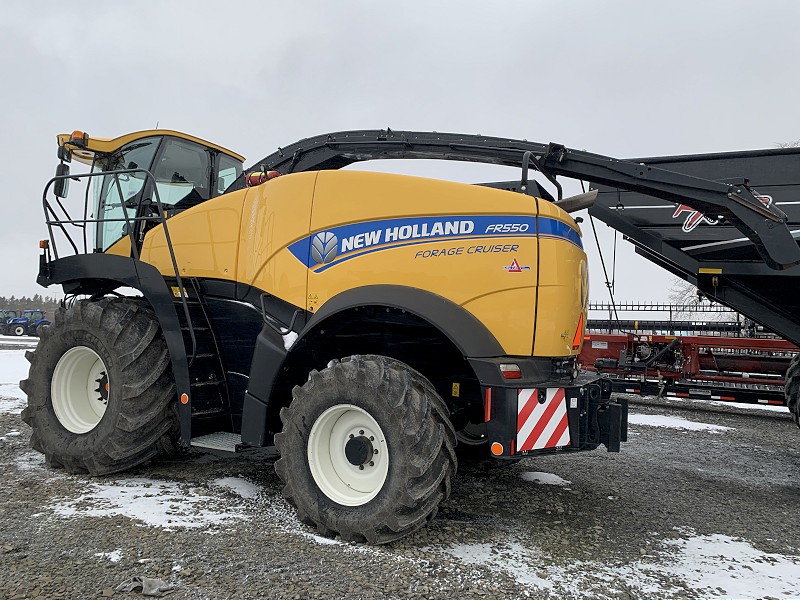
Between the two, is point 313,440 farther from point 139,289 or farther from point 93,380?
point 93,380

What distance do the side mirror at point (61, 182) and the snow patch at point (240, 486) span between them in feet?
9.48

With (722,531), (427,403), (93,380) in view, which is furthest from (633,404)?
(93,380)

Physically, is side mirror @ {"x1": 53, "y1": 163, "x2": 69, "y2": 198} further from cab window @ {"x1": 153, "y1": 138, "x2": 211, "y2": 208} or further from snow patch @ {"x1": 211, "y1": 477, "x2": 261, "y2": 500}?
snow patch @ {"x1": 211, "y1": 477, "x2": 261, "y2": 500}

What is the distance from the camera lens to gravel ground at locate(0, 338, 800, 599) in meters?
2.89

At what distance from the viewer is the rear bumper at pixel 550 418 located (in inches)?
134

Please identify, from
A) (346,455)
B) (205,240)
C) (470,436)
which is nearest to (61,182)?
(205,240)

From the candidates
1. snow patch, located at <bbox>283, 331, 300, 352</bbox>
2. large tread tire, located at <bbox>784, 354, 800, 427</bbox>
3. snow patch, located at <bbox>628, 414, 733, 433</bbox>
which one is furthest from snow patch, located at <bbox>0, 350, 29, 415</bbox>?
large tread tire, located at <bbox>784, 354, 800, 427</bbox>

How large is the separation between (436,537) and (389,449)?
0.64m

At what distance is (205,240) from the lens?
4.67 metres

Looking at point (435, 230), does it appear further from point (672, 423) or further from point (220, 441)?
point (672, 423)

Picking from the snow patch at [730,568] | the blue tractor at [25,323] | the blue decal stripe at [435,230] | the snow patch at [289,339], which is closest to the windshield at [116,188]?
the snow patch at [289,339]

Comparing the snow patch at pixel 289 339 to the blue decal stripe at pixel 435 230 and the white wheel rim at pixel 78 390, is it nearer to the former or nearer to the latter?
the blue decal stripe at pixel 435 230

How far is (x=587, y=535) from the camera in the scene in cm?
369

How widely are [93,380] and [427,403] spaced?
326 centimetres
